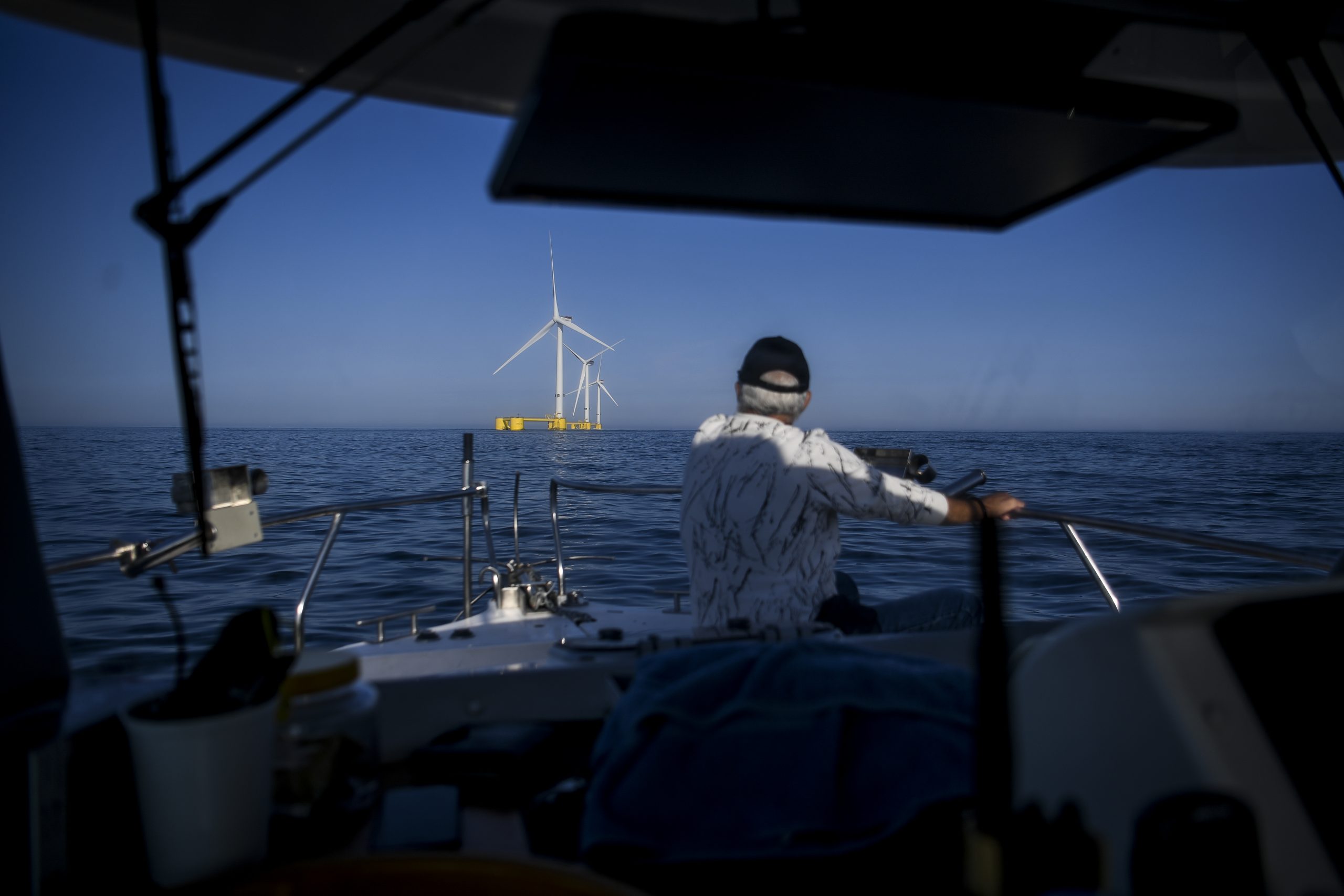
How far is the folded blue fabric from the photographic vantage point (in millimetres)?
708

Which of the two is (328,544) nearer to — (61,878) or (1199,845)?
(61,878)

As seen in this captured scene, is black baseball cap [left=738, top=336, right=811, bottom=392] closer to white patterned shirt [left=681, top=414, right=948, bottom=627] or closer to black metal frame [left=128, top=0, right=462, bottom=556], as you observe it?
white patterned shirt [left=681, top=414, right=948, bottom=627]

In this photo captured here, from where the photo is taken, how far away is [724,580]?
1.87m

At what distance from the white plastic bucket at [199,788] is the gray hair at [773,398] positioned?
1412 millimetres

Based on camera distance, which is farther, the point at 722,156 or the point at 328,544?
the point at 328,544

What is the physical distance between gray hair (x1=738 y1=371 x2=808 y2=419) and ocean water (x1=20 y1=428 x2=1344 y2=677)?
0.63 metres

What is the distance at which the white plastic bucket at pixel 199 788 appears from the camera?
662 mm

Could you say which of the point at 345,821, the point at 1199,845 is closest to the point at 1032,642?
the point at 1199,845

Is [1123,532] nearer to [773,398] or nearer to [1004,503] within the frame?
[1004,503]

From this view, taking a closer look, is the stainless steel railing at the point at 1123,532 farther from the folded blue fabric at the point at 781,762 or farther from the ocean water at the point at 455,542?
the folded blue fabric at the point at 781,762

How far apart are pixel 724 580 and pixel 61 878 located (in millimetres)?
1354

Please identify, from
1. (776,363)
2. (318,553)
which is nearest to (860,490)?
(776,363)

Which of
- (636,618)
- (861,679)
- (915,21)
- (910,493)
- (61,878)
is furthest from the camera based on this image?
(636,618)

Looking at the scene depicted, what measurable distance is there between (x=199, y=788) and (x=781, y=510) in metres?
1.31
